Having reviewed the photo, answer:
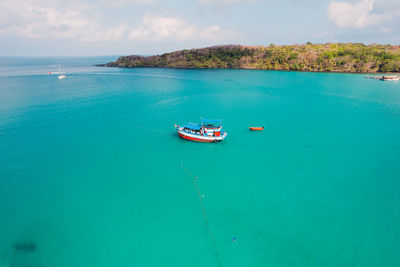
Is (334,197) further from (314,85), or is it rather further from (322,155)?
(314,85)

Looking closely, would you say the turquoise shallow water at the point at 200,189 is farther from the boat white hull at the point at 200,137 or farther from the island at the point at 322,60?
the island at the point at 322,60

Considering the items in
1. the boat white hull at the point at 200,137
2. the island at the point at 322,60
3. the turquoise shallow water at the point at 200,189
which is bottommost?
the turquoise shallow water at the point at 200,189

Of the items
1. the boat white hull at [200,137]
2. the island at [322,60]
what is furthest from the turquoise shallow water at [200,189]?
the island at [322,60]

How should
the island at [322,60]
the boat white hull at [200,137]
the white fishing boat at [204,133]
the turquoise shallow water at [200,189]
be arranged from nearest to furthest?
the turquoise shallow water at [200,189] < the white fishing boat at [204,133] < the boat white hull at [200,137] < the island at [322,60]

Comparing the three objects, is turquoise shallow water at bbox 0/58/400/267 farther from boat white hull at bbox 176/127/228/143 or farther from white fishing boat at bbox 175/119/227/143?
white fishing boat at bbox 175/119/227/143

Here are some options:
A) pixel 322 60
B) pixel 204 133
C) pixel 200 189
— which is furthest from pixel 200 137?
pixel 322 60

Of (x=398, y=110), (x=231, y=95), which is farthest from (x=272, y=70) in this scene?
(x=398, y=110)

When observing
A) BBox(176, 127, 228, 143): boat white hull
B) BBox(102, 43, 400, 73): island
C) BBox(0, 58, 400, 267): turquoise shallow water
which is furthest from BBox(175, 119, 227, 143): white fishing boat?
BBox(102, 43, 400, 73): island

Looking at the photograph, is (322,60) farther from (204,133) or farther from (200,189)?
(200,189)

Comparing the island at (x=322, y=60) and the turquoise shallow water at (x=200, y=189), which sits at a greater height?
the island at (x=322, y=60)

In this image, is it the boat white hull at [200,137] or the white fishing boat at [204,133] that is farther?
the boat white hull at [200,137]
